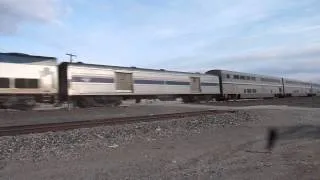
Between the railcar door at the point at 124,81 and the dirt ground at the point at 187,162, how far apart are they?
2337 centimetres

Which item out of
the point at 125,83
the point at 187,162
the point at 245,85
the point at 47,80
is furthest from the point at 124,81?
the point at 187,162

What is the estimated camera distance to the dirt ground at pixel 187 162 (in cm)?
982

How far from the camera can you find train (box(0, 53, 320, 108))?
3119 cm

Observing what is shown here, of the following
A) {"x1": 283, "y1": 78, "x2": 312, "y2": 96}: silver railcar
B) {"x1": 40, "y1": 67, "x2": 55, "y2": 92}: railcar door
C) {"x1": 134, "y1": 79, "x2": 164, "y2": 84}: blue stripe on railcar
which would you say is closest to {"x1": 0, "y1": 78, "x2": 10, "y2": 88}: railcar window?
{"x1": 40, "y1": 67, "x2": 55, "y2": 92}: railcar door

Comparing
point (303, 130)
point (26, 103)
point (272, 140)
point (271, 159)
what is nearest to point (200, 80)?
point (26, 103)

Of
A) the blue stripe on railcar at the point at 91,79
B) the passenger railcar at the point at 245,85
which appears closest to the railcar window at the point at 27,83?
the blue stripe on railcar at the point at 91,79

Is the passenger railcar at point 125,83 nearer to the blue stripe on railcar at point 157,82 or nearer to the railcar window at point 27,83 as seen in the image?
the blue stripe on railcar at point 157,82

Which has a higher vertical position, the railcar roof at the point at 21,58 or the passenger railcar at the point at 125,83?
the railcar roof at the point at 21,58

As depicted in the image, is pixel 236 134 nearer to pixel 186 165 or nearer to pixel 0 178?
pixel 186 165

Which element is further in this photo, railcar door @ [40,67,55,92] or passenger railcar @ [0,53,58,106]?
railcar door @ [40,67,55,92]

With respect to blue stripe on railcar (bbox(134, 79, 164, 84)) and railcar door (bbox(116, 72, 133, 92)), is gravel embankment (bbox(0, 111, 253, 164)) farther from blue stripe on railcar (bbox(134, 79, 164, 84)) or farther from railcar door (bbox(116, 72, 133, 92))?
blue stripe on railcar (bbox(134, 79, 164, 84))

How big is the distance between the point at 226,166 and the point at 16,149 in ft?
19.5

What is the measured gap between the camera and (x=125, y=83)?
39938 mm

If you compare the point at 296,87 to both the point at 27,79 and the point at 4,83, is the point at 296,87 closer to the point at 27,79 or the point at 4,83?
the point at 27,79
